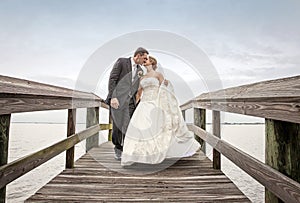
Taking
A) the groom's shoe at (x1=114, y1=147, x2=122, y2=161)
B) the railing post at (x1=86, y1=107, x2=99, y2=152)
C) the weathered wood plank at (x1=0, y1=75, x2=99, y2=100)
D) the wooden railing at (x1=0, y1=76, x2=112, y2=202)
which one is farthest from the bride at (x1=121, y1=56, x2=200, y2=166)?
the weathered wood plank at (x1=0, y1=75, x2=99, y2=100)

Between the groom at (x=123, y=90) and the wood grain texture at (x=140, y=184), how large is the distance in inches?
23.5

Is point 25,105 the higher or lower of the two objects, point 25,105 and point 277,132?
the higher

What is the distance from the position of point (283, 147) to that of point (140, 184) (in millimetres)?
1228

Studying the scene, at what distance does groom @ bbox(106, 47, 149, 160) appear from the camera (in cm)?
324

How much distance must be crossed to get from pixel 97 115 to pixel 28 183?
1.58 metres

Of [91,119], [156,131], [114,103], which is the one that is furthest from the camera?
[91,119]

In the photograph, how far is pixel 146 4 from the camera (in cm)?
831

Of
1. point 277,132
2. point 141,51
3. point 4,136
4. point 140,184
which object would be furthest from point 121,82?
point 277,132

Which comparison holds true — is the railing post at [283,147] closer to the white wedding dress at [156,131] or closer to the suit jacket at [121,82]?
the white wedding dress at [156,131]

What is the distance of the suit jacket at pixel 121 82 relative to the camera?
323 centimetres

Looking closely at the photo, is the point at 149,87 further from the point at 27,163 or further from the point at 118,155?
the point at 27,163

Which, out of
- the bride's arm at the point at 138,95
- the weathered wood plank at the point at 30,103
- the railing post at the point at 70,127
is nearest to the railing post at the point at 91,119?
the bride's arm at the point at 138,95

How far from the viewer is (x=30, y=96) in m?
1.41

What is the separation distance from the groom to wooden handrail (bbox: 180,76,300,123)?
1.64 meters
